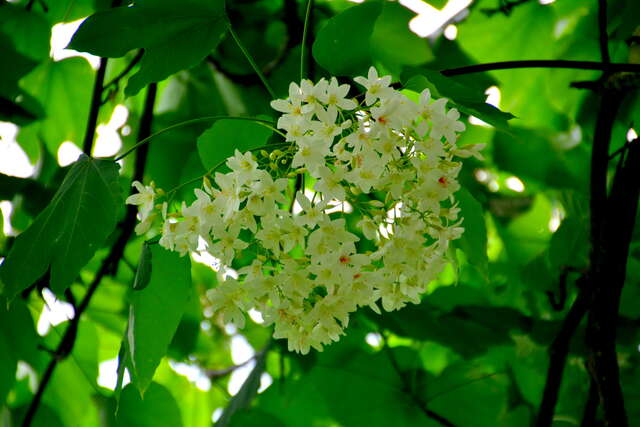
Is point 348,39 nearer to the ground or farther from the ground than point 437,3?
nearer to the ground

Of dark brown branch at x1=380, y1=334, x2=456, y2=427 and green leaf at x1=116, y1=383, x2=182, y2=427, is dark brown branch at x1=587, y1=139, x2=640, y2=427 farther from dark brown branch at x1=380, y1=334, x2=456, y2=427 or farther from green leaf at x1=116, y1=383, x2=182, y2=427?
green leaf at x1=116, y1=383, x2=182, y2=427

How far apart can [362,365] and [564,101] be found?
73 centimetres

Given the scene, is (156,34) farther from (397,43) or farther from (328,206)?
(397,43)

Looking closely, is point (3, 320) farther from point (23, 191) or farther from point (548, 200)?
point (548, 200)

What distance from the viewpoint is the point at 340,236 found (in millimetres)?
743

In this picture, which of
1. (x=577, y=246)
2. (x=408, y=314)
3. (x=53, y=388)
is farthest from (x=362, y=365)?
(x=53, y=388)

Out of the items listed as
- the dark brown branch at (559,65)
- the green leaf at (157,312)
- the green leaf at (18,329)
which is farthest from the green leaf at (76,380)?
the dark brown branch at (559,65)

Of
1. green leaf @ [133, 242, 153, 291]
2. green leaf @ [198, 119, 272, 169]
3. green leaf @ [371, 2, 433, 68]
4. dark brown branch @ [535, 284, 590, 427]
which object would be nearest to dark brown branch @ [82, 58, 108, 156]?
green leaf @ [198, 119, 272, 169]

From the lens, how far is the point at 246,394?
1.25 metres

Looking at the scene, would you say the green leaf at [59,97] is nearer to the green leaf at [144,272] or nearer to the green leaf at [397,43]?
the green leaf at [397,43]

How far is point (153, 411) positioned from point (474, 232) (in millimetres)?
689

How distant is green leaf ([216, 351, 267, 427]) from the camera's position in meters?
1.24

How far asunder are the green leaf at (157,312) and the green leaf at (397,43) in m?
0.57

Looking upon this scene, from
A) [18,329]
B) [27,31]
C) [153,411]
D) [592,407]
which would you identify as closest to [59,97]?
[27,31]
